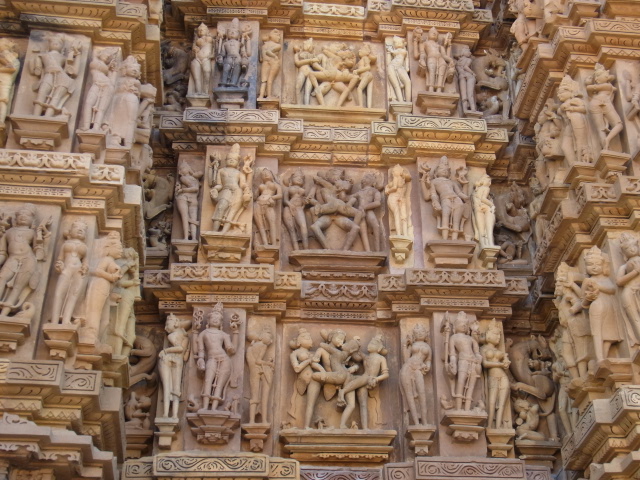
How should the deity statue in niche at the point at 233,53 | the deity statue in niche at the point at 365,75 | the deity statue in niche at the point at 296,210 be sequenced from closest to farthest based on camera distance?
1. the deity statue in niche at the point at 296,210
2. the deity statue in niche at the point at 233,53
3. the deity statue in niche at the point at 365,75

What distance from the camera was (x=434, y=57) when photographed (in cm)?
1378

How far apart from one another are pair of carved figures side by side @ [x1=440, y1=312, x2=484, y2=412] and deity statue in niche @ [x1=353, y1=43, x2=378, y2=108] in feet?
11.1

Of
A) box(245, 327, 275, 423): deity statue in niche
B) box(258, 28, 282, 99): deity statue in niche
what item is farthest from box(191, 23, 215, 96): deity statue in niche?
box(245, 327, 275, 423): deity statue in niche

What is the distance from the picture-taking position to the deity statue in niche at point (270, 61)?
13625mm

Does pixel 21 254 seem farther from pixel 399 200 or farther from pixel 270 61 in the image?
pixel 270 61

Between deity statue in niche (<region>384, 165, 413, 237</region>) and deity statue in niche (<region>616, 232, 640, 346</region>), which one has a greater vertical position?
deity statue in niche (<region>384, 165, 413, 237</region>)

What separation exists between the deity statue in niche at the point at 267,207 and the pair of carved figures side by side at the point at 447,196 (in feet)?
5.85

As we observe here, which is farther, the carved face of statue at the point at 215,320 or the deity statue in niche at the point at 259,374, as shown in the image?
the carved face of statue at the point at 215,320

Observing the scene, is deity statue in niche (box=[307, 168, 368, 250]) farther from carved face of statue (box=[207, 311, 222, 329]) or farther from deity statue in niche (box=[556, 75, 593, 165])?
deity statue in niche (box=[556, 75, 593, 165])

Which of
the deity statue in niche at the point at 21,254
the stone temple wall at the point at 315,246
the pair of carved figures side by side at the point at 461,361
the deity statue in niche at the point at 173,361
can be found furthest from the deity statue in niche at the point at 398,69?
the deity statue in niche at the point at 21,254

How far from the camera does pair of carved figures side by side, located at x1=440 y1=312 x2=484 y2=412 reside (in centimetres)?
1120

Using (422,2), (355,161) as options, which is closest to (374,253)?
(355,161)

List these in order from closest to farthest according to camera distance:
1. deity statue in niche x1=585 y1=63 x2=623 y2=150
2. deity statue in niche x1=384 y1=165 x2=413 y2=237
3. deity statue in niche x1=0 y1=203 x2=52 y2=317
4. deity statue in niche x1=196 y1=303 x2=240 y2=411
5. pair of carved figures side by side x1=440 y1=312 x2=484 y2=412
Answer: deity statue in niche x1=0 y1=203 x2=52 y2=317, deity statue in niche x1=196 y1=303 x2=240 y2=411, pair of carved figures side by side x1=440 y1=312 x2=484 y2=412, deity statue in niche x1=585 y1=63 x2=623 y2=150, deity statue in niche x1=384 y1=165 x2=413 y2=237

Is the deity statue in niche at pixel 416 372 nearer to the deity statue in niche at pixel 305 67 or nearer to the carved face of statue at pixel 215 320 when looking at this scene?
the carved face of statue at pixel 215 320
